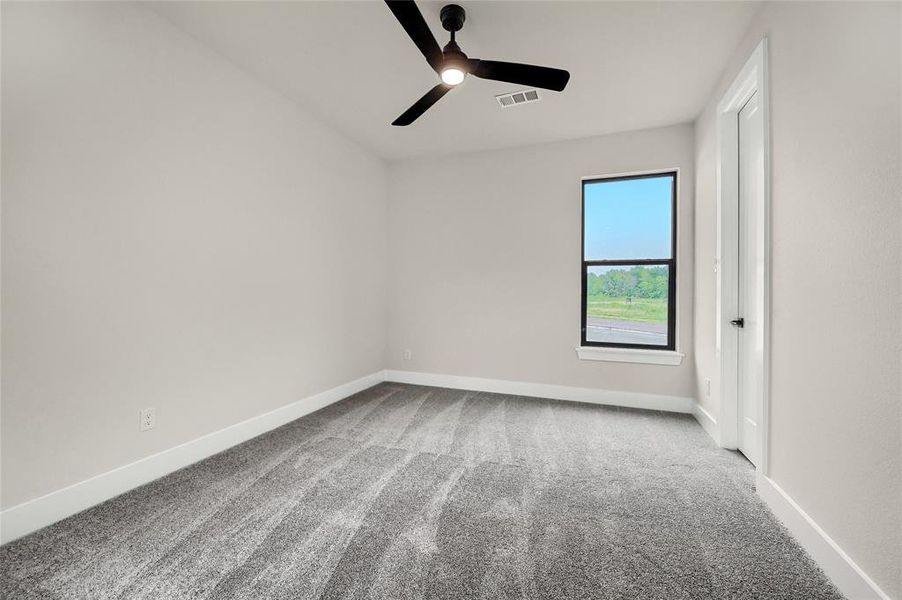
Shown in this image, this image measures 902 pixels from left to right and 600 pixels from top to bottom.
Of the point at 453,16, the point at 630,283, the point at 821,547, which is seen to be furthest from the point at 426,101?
the point at 821,547

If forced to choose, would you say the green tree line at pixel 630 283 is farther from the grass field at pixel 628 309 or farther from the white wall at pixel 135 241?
the white wall at pixel 135 241

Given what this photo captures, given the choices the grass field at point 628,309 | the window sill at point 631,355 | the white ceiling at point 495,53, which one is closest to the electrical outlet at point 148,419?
the white ceiling at point 495,53

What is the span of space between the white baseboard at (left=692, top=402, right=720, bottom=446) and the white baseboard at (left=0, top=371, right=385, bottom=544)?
331cm

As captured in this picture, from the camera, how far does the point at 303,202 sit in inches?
131

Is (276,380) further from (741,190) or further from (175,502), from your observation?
(741,190)

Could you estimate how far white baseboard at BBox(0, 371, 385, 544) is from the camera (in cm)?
169

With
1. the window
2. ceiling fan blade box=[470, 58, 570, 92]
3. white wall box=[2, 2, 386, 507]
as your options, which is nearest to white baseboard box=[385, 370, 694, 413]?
the window

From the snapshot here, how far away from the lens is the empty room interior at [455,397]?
4.67ft

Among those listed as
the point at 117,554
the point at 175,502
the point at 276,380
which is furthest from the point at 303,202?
the point at 117,554

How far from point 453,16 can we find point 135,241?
2.16 meters

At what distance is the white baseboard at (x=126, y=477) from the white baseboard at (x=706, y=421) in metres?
3.31

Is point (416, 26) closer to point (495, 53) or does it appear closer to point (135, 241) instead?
point (495, 53)

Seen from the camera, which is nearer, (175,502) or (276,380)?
(175,502)

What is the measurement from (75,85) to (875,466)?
3689mm
